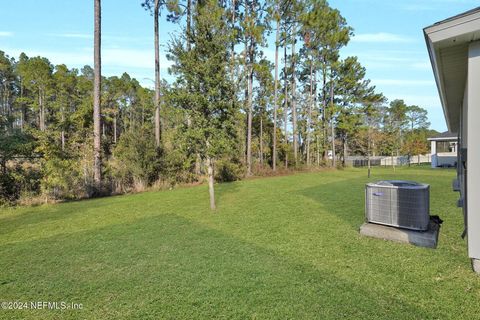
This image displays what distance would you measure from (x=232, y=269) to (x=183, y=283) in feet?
2.07

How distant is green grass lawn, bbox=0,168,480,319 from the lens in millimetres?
2578

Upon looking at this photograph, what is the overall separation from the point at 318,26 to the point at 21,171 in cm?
2422

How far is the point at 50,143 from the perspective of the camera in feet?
30.5

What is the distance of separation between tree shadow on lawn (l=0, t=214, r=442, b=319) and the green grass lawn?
0.01m

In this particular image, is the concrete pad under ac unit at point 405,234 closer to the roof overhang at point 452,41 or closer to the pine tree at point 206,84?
the roof overhang at point 452,41

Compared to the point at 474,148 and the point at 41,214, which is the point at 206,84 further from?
the point at 41,214

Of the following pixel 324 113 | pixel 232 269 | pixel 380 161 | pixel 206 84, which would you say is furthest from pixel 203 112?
pixel 380 161

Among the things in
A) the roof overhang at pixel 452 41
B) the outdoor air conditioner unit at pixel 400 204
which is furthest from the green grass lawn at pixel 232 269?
the roof overhang at pixel 452 41

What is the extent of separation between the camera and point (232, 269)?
3445mm

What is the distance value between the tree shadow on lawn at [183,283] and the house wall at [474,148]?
116 cm

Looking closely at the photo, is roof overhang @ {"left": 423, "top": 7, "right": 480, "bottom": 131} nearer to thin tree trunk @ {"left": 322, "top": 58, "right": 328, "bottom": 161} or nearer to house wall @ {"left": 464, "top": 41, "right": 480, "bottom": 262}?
house wall @ {"left": 464, "top": 41, "right": 480, "bottom": 262}

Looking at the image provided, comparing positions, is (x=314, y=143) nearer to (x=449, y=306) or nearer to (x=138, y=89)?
(x=449, y=306)

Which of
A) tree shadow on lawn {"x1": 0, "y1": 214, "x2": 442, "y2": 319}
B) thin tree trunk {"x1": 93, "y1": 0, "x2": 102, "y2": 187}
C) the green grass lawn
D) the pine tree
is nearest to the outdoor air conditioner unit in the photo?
the green grass lawn

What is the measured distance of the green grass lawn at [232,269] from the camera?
2578mm
